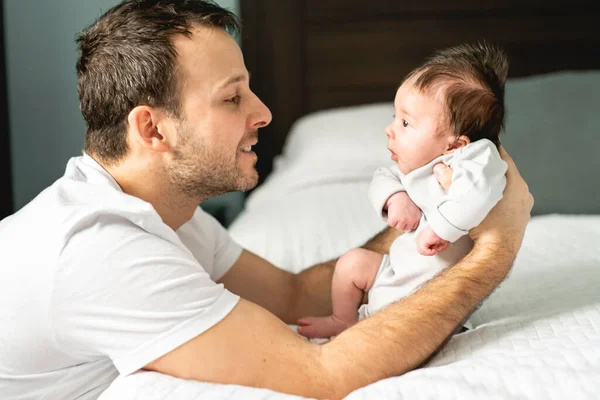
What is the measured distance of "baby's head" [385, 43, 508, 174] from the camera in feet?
3.73

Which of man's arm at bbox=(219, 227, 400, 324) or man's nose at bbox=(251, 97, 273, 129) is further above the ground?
man's nose at bbox=(251, 97, 273, 129)

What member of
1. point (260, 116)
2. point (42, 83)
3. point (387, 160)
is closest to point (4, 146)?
point (42, 83)

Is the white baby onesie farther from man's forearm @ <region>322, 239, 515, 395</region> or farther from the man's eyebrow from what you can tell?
the man's eyebrow

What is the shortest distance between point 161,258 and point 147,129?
294mm

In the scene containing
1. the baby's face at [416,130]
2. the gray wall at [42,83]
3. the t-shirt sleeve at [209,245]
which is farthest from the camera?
the gray wall at [42,83]

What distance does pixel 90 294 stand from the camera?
91 cm

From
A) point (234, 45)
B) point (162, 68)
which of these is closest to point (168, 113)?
point (162, 68)

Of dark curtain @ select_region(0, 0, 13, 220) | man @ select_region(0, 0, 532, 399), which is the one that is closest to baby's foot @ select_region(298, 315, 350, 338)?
man @ select_region(0, 0, 532, 399)

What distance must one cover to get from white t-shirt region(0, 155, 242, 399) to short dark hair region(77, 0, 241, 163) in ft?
0.57

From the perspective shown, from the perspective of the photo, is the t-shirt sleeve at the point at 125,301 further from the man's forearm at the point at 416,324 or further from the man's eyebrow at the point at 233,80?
the man's eyebrow at the point at 233,80

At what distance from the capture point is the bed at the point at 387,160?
878 mm

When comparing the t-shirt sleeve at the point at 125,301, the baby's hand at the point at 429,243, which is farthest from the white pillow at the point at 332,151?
the t-shirt sleeve at the point at 125,301

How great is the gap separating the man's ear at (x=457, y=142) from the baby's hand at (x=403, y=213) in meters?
0.12

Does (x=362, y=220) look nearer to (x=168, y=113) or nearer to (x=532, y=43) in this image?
(x=168, y=113)
